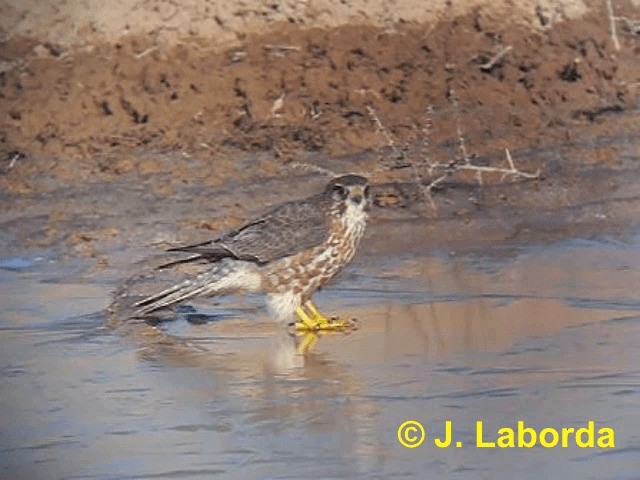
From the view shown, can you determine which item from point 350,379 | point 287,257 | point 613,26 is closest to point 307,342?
point 287,257

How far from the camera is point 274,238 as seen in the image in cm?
1039

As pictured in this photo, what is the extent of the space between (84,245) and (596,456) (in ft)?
19.1

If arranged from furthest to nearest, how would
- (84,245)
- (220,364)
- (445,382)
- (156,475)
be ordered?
(84,245)
(220,364)
(445,382)
(156,475)

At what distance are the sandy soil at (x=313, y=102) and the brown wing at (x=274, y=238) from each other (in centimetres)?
249

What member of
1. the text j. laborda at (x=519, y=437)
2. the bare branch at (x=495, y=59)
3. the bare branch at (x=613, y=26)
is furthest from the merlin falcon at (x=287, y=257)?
the bare branch at (x=613, y=26)

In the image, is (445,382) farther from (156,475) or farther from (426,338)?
(156,475)

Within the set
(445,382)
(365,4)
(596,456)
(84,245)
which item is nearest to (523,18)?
(365,4)

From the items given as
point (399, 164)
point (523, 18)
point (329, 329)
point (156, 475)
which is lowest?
point (156, 475)

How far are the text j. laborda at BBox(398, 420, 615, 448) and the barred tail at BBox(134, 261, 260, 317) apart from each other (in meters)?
2.55

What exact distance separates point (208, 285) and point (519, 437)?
2.95 meters

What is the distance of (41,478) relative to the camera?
748cm

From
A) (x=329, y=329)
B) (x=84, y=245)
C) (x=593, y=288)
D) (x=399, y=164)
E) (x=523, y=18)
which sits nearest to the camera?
(x=329, y=329)

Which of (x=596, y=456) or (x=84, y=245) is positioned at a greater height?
(x=84, y=245)

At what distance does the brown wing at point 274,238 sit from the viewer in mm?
10336
